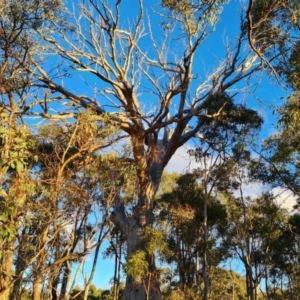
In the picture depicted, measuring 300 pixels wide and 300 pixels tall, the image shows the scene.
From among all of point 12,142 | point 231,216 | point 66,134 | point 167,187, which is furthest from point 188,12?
point 167,187

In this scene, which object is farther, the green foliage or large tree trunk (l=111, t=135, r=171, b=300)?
large tree trunk (l=111, t=135, r=171, b=300)

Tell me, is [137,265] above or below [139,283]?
above

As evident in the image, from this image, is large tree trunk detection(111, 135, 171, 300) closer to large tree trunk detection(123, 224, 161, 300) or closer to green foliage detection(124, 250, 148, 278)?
large tree trunk detection(123, 224, 161, 300)

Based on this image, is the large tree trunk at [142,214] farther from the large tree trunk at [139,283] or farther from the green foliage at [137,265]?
the green foliage at [137,265]

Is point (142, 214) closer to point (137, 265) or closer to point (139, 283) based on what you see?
point (137, 265)

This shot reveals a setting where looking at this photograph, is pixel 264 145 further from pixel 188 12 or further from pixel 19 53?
pixel 19 53

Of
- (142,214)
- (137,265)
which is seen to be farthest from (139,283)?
(142,214)

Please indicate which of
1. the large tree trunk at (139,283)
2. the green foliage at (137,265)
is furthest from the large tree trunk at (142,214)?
the green foliage at (137,265)

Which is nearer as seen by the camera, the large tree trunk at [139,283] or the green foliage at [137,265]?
the green foliage at [137,265]

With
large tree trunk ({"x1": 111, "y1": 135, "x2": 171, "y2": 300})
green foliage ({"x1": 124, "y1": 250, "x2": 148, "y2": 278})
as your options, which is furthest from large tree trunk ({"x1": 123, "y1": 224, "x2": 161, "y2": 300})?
green foliage ({"x1": 124, "y1": 250, "x2": 148, "y2": 278})

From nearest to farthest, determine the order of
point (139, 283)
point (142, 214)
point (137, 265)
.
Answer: point (137, 265) → point (139, 283) → point (142, 214)

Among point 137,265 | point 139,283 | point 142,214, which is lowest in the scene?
point 139,283

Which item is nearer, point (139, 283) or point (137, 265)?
point (137, 265)

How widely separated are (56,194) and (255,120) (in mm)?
6332
